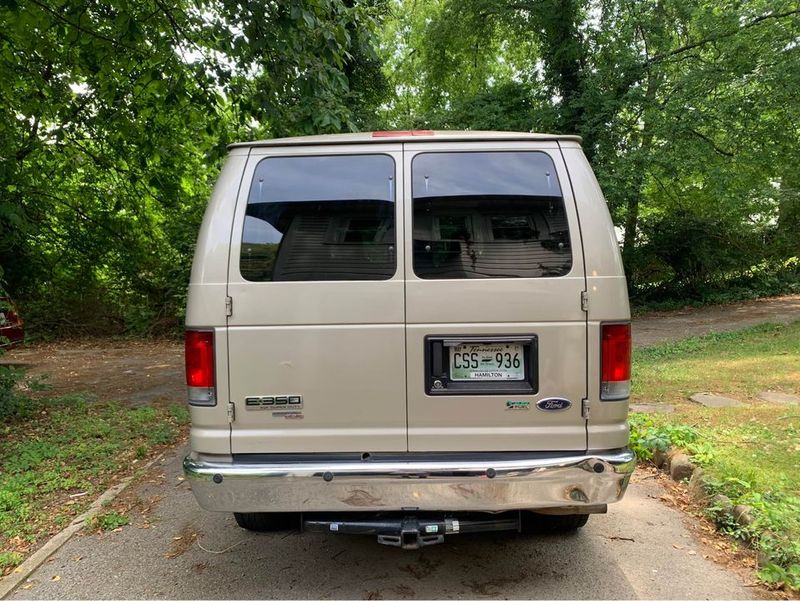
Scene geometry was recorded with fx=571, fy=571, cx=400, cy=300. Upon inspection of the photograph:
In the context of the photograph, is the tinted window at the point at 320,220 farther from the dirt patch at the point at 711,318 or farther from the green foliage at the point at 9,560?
the dirt patch at the point at 711,318

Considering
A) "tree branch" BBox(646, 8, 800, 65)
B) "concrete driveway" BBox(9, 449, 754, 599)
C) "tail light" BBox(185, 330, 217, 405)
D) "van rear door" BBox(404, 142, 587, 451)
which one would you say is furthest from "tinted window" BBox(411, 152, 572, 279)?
"tree branch" BBox(646, 8, 800, 65)

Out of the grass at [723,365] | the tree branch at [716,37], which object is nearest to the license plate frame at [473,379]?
the grass at [723,365]

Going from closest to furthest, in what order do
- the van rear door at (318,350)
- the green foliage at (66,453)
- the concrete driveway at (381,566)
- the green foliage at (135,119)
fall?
1. the van rear door at (318,350)
2. the concrete driveway at (381,566)
3. the green foliage at (66,453)
4. the green foliage at (135,119)

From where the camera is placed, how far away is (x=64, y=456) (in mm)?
5020

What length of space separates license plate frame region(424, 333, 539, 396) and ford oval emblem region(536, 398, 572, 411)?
66 mm

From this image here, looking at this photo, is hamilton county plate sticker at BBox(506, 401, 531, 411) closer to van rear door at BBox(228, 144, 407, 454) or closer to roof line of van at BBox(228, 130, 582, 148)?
van rear door at BBox(228, 144, 407, 454)

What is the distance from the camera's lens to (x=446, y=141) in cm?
282

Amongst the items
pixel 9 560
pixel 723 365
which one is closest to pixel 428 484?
pixel 9 560

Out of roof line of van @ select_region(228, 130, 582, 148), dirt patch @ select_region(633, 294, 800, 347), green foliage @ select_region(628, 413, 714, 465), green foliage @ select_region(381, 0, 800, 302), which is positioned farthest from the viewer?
green foliage @ select_region(381, 0, 800, 302)

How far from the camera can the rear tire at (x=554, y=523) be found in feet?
10.8

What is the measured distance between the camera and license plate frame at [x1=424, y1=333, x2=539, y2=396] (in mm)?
2629

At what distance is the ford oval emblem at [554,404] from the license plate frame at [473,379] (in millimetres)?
66

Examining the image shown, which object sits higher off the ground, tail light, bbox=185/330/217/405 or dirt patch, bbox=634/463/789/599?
tail light, bbox=185/330/217/405

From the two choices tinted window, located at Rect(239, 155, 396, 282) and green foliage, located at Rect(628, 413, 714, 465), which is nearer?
tinted window, located at Rect(239, 155, 396, 282)
